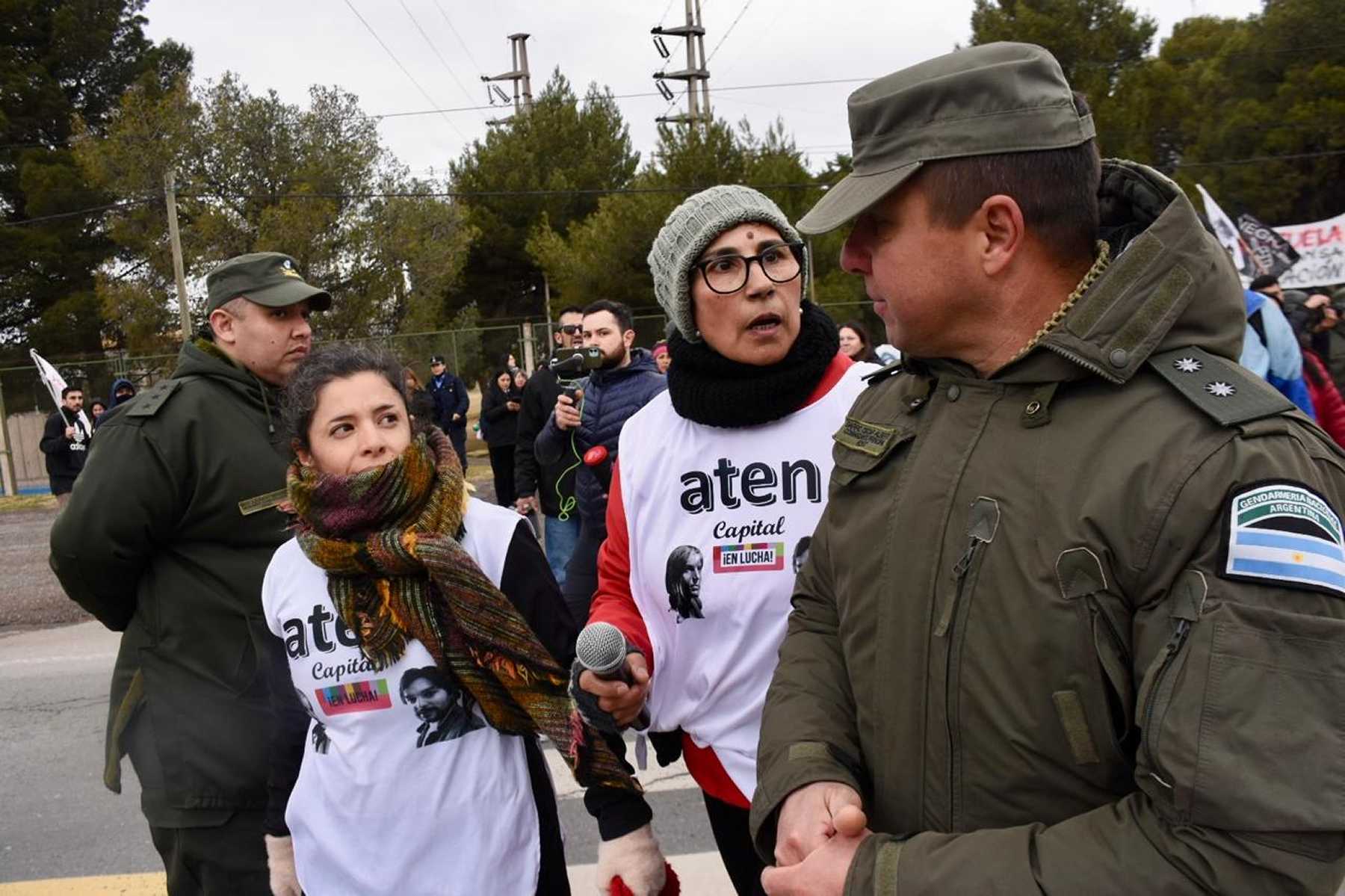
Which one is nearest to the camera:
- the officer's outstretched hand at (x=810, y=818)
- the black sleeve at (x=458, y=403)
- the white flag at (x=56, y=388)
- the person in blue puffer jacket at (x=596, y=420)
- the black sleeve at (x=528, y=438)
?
the officer's outstretched hand at (x=810, y=818)

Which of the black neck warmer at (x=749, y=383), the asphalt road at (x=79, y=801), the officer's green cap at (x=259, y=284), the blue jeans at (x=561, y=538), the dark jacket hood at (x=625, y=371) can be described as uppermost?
the officer's green cap at (x=259, y=284)

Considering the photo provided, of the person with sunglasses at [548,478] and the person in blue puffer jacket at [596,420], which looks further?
the person with sunglasses at [548,478]

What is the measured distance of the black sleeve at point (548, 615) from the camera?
216cm

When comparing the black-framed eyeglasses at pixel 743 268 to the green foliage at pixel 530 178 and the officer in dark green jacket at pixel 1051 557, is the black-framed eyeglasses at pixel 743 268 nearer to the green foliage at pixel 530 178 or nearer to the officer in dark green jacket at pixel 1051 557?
the officer in dark green jacket at pixel 1051 557

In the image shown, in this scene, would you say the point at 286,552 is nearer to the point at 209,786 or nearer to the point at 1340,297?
the point at 209,786

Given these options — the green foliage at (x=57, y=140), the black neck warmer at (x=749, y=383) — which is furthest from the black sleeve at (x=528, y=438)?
the green foliage at (x=57, y=140)

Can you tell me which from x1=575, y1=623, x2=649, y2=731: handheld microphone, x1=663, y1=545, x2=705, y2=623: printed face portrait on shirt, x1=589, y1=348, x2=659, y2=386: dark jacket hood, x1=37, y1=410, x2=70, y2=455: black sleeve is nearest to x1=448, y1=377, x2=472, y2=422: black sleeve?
x1=37, y1=410, x2=70, y2=455: black sleeve

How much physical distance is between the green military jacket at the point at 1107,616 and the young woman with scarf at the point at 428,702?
716mm

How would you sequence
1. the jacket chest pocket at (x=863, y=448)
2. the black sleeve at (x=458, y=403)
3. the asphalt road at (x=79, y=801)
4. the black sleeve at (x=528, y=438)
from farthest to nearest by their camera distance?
the black sleeve at (x=458, y=403), the black sleeve at (x=528, y=438), the asphalt road at (x=79, y=801), the jacket chest pocket at (x=863, y=448)

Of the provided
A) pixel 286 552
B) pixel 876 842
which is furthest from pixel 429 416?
pixel 876 842

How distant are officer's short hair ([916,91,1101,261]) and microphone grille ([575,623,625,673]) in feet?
3.23

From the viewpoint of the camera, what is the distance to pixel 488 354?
23.1 m

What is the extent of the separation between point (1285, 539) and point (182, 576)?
253 centimetres

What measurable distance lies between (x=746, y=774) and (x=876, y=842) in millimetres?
884
